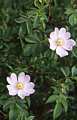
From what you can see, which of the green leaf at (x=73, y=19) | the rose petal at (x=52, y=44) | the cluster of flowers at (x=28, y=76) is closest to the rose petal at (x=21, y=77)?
the cluster of flowers at (x=28, y=76)

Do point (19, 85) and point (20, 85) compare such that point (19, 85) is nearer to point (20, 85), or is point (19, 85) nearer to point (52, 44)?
point (20, 85)

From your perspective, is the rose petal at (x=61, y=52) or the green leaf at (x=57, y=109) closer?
the green leaf at (x=57, y=109)

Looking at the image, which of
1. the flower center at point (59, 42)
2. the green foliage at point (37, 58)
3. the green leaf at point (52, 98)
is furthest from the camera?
the flower center at point (59, 42)

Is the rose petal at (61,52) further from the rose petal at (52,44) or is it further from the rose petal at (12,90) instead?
the rose petal at (12,90)

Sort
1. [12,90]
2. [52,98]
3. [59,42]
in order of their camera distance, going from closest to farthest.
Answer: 1. [52,98]
2. [12,90]
3. [59,42]

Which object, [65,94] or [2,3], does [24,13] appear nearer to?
[2,3]

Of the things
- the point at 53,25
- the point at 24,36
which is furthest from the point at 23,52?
the point at 53,25

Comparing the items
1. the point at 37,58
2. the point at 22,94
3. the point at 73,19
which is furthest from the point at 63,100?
the point at 73,19
